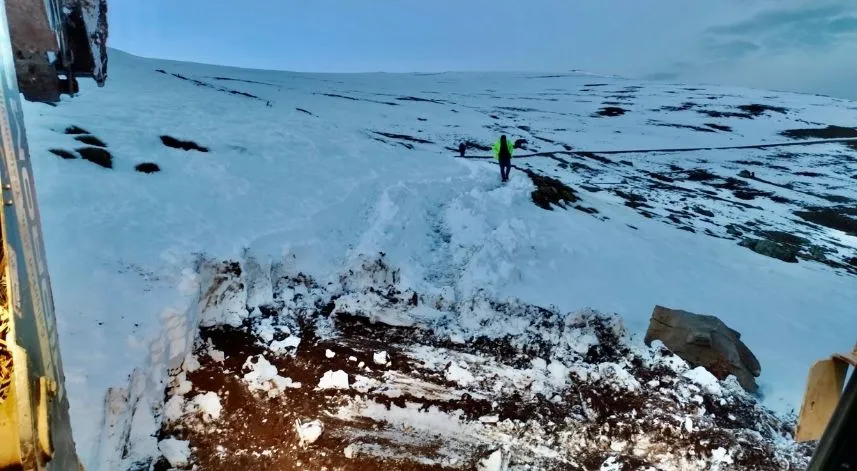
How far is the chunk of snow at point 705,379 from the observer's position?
260 inches

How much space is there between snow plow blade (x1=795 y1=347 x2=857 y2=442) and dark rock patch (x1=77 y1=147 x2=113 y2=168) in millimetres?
11947

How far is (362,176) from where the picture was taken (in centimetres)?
1323

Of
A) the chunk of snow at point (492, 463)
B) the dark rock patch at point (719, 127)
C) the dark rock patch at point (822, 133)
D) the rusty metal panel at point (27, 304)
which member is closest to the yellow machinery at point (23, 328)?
the rusty metal panel at point (27, 304)

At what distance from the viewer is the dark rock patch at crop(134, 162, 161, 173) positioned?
1084 centimetres

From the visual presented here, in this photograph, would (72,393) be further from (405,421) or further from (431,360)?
(431,360)

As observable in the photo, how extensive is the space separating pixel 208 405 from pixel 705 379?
20.2 feet

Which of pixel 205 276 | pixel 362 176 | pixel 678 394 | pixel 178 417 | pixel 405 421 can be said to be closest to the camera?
pixel 178 417

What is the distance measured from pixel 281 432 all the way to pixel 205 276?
313cm

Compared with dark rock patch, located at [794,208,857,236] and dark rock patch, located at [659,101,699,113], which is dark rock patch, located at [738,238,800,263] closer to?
dark rock patch, located at [794,208,857,236]

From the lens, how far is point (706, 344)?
7.10 metres

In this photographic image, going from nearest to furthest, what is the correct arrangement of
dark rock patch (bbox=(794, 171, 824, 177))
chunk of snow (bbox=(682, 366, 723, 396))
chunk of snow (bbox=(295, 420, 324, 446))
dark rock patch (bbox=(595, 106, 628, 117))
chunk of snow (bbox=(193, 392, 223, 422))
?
chunk of snow (bbox=(295, 420, 324, 446)) < chunk of snow (bbox=(193, 392, 223, 422)) < chunk of snow (bbox=(682, 366, 723, 396)) < dark rock patch (bbox=(794, 171, 824, 177)) < dark rock patch (bbox=(595, 106, 628, 117))

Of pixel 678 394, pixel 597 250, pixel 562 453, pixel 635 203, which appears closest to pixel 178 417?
pixel 562 453

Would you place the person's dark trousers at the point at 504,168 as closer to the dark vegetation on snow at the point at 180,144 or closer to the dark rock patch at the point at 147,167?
the dark vegetation on snow at the point at 180,144

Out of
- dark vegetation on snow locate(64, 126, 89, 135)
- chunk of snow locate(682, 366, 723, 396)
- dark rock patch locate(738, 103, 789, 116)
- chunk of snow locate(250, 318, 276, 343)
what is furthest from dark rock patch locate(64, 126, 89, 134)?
dark rock patch locate(738, 103, 789, 116)
